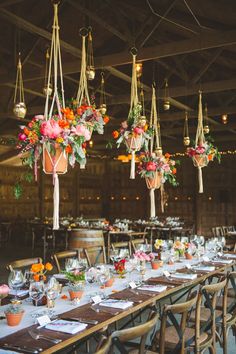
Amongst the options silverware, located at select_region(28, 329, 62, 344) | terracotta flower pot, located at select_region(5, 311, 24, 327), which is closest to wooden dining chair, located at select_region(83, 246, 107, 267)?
terracotta flower pot, located at select_region(5, 311, 24, 327)

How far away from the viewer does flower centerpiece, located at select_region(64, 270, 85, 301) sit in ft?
11.1

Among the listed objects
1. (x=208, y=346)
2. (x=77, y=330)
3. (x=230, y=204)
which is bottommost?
(x=208, y=346)

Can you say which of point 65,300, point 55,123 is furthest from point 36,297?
point 55,123

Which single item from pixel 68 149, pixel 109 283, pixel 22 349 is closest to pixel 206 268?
pixel 109 283

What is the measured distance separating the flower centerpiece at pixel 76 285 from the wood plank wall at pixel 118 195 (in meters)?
11.7

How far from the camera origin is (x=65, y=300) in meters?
3.41

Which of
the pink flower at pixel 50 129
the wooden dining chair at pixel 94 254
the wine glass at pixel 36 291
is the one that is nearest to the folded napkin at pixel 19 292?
the wine glass at pixel 36 291

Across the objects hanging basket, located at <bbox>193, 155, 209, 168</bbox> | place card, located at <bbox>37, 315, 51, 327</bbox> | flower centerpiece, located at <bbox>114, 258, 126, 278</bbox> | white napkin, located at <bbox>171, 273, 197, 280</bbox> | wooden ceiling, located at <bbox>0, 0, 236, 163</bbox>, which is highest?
wooden ceiling, located at <bbox>0, 0, 236, 163</bbox>

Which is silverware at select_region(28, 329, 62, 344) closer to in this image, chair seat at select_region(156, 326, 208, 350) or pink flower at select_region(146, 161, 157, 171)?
chair seat at select_region(156, 326, 208, 350)

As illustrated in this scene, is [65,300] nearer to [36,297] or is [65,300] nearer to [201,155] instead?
[36,297]

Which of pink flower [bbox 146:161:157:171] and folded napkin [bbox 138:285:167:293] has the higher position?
pink flower [bbox 146:161:157:171]

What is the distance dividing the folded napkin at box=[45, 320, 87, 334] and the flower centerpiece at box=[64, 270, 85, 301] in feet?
1.71

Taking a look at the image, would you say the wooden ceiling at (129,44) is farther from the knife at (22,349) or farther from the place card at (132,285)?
the knife at (22,349)

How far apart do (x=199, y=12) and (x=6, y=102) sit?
23.5 feet
